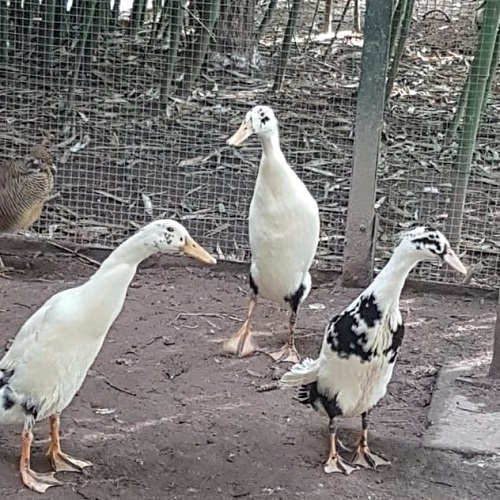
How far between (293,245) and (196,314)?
831 mm

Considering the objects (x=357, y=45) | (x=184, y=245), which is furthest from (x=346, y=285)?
(x=357, y=45)

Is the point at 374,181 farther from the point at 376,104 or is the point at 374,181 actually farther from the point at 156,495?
the point at 156,495

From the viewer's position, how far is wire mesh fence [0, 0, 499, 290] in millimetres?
6395

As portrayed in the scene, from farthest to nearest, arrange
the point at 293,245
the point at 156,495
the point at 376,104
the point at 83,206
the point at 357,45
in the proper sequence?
the point at 357,45 < the point at 83,206 < the point at 376,104 < the point at 293,245 < the point at 156,495

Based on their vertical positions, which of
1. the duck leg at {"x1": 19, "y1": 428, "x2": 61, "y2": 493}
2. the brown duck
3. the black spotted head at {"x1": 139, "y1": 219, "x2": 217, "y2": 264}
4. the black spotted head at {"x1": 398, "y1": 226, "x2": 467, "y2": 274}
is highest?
the black spotted head at {"x1": 398, "y1": 226, "x2": 467, "y2": 274}

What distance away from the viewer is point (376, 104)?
18.0ft

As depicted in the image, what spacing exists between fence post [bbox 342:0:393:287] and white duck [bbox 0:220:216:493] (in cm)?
223

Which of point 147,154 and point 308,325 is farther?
point 147,154

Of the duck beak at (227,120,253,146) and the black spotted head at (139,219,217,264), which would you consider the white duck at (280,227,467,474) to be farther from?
the duck beak at (227,120,253,146)

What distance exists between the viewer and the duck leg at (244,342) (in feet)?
15.6

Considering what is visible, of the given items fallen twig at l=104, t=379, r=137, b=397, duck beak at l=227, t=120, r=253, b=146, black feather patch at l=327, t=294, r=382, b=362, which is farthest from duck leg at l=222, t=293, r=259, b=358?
black feather patch at l=327, t=294, r=382, b=362

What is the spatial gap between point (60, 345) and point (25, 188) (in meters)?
2.61

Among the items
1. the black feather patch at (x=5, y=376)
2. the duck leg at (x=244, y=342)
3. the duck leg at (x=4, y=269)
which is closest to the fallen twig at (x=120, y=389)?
the duck leg at (x=244, y=342)

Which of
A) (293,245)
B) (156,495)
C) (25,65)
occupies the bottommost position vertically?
(156,495)
